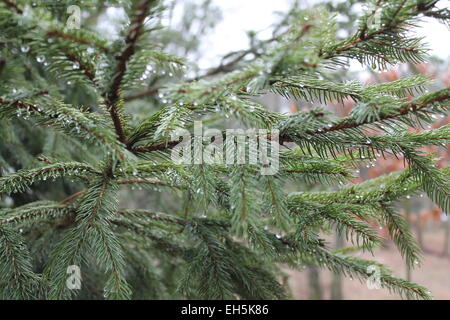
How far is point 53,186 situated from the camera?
106 inches

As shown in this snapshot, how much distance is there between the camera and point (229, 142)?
3.31 feet

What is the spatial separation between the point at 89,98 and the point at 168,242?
1.72 meters

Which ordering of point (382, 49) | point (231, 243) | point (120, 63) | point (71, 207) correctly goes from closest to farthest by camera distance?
point (120, 63) → point (382, 49) → point (71, 207) → point (231, 243)

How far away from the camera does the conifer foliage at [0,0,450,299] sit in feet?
2.66

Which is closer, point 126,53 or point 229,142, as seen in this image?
point 126,53

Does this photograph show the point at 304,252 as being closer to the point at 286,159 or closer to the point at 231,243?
the point at 231,243

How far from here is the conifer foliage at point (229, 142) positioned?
0.81m

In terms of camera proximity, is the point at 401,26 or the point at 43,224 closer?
the point at 401,26

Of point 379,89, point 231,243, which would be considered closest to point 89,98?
point 231,243

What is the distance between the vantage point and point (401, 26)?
2.98ft
